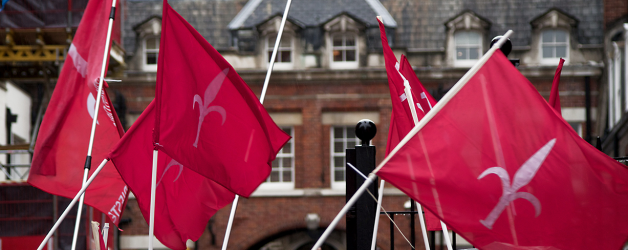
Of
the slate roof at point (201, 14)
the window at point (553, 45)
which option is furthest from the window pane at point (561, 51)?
the slate roof at point (201, 14)

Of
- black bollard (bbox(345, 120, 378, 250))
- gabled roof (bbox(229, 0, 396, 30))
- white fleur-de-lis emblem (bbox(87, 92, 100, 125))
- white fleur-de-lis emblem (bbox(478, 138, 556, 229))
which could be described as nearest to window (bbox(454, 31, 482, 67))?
gabled roof (bbox(229, 0, 396, 30))

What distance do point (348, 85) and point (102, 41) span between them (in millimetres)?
12123

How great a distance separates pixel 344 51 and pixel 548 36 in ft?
18.1

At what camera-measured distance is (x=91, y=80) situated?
5.86 m

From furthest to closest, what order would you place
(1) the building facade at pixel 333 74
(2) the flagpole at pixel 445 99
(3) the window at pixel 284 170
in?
(3) the window at pixel 284 170 → (1) the building facade at pixel 333 74 → (2) the flagpole at pixel 445 99

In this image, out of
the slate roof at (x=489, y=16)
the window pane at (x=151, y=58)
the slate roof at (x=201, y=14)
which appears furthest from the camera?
A: the slate roof at (x=201, y=14)

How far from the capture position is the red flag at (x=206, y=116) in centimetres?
444

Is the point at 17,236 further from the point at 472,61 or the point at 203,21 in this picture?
the point at 472,61

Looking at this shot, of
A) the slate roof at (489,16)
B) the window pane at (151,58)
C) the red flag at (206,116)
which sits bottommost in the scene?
the red flag at (206,116)

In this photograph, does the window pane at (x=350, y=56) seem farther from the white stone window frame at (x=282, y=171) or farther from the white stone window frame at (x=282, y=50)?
the white stone window frame at (x=282, y=171)

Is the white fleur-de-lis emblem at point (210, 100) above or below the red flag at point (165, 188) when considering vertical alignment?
above

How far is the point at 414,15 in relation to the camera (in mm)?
18562

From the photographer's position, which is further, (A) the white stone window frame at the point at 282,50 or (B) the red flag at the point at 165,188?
(A) the white stone window frame at the point at 282,50

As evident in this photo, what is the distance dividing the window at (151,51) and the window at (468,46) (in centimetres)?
817
